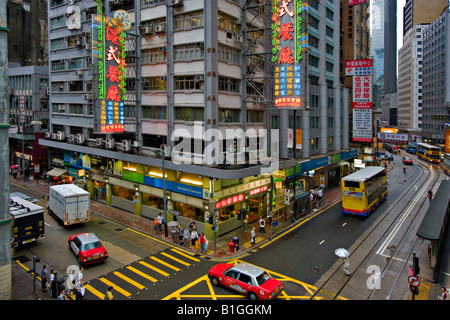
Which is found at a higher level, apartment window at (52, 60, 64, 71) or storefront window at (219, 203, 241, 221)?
apartment window at (52, 60, 64, 71)

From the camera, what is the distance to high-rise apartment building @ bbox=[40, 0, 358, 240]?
96.4 feet

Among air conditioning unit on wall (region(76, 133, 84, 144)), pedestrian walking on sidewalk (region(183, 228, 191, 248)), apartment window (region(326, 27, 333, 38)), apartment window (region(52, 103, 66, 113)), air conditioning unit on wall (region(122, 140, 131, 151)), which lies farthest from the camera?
apartment window (region(326, 27, 333, 38))

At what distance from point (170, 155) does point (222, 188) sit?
21.8ft

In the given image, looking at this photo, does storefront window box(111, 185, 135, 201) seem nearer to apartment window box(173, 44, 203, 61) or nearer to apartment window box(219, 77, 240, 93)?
apartment window box(173, 44, 203, 61)

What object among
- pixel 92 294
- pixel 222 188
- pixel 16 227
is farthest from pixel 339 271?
pixel 16 227

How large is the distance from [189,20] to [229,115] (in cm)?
947

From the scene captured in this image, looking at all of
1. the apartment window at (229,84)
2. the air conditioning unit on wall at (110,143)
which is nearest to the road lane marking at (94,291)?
the apartment window at (229,84)

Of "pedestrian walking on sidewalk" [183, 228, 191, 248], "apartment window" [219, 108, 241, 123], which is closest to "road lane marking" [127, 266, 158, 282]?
"pedestrian walking on sidewalk" [183, 228, 191, 248]

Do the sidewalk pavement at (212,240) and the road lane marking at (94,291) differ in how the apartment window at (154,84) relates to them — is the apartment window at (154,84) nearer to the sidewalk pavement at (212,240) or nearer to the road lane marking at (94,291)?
the sidewalk pavement at (212,240)

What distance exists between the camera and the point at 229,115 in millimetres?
31562

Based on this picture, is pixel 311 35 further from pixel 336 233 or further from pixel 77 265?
pixel 77 265

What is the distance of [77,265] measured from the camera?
23484mm

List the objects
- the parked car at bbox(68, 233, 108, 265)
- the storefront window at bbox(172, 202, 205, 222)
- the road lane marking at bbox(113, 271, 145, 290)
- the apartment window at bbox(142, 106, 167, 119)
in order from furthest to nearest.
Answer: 1. the apartment window at bbox(142, 106, 167, 119)
2. the storefront window at bbox(172, 202, 205, 222)
3. the parked car at bbox(68, 233, 108, 265)
4. the road lane marking at bbox(113, 271, 145, 290)

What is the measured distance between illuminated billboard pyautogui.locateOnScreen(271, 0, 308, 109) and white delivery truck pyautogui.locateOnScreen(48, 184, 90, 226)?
68.0 ft
